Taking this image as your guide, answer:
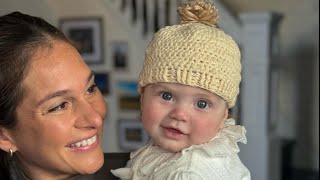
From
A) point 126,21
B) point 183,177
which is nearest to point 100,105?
point 183,177

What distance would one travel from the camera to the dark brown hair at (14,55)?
1.31 metres

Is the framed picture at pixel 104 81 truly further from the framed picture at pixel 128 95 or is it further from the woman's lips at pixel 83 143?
the woman's lips at pixel 83 143

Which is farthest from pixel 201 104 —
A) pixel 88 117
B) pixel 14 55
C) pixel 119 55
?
pixel 119 55

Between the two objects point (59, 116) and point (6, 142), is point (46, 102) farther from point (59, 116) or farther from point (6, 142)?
point (6, 142)

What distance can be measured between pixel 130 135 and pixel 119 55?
0.81 m

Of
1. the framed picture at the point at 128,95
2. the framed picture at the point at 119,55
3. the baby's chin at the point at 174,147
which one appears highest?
the baby's chin at the point at 174,147

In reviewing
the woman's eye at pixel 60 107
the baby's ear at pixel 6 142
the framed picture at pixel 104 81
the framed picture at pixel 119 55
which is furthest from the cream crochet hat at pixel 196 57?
the framed picture at pixel 104 81

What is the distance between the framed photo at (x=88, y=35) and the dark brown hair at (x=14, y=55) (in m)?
3.73

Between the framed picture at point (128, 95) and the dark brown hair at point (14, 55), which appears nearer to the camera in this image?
the dark brown hair at point (14, 55)

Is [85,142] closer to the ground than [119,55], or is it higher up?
higher up

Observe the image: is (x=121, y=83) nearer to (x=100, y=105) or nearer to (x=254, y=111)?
(x=254, y=111)

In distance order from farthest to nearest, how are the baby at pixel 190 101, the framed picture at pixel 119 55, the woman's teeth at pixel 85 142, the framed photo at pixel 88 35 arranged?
the framed photo at pixel 88 35, the framed picture at pixel 119 55, the woman's teeth at pixel 85 142, the baby at pixel 190 101

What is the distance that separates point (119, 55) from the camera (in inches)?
199

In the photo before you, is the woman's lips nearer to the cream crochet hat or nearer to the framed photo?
the cream crochet hat
